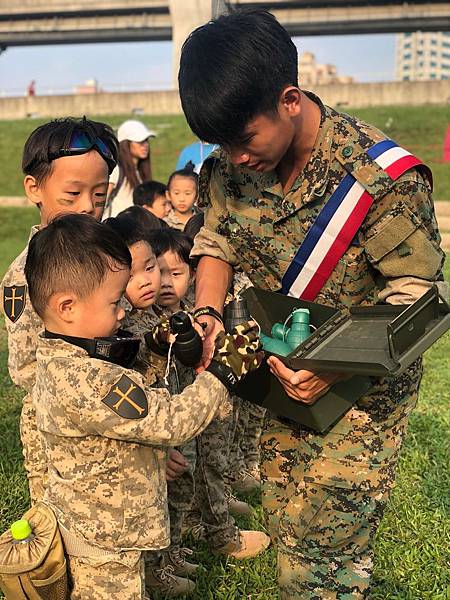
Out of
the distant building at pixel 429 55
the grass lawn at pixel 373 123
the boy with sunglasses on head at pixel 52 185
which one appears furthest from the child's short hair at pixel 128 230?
the distant building at pixel 429 55

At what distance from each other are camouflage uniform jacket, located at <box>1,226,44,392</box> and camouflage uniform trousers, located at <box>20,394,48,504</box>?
14 cm

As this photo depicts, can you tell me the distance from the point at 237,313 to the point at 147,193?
3.53 m

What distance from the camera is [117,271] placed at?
2238 millimetres

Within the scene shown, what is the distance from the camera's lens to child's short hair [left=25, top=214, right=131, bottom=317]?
2172mm

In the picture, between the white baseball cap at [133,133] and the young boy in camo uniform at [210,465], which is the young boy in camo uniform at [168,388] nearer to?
the young boy in camo uniform at [210,465]

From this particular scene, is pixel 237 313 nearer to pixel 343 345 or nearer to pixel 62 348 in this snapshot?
pixel 343 345

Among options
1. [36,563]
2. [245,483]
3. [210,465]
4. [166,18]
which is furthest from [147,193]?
[166,18]

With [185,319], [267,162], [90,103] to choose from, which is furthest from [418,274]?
[90,103]

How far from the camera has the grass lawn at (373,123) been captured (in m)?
21.3

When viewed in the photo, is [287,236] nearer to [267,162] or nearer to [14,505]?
[267,162]

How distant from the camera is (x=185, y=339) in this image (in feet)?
7.34

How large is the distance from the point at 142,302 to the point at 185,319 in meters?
0.86

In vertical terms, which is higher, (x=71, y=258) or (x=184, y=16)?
(x=184, y=16)

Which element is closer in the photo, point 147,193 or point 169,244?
point 169,244
